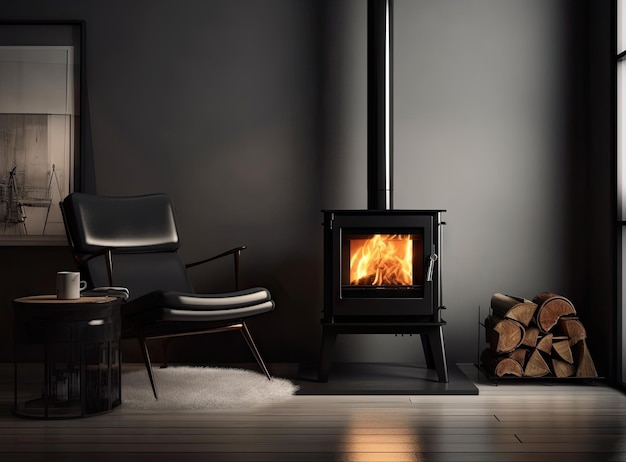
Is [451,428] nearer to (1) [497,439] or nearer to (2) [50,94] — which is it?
(1) [497,439]

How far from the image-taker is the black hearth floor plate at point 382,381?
3779 mm

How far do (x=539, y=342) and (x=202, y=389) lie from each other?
5.74ft

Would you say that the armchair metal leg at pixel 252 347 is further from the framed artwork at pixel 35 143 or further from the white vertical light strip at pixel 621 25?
the white vertical light strip at pixel 621 25

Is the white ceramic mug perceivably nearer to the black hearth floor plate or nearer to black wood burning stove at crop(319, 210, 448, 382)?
the black hearth floor plate

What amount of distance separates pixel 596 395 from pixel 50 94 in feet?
11.2

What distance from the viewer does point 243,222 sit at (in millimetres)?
4641

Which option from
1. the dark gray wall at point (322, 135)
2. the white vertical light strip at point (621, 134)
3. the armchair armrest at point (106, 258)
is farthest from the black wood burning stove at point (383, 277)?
the armchair armrest at point (106, 258)

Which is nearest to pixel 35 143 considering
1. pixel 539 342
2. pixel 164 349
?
pixel 164 349

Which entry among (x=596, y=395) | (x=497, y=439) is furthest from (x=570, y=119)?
(x=497, y=439)

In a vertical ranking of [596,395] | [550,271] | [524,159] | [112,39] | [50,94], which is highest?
[112,39]

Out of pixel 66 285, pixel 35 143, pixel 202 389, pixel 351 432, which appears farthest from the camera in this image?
pixel 35 143

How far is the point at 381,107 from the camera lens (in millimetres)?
4297

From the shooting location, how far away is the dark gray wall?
15.0 ft

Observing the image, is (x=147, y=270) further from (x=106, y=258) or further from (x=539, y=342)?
(x=539, y=342)
